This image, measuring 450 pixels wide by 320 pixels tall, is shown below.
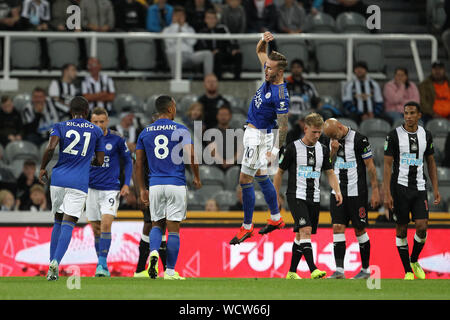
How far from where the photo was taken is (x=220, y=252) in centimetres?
1489

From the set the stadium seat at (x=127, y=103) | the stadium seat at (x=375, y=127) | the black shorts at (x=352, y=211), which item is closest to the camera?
the black shorts at (x=352, y=211)

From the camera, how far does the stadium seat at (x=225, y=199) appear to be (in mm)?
15914

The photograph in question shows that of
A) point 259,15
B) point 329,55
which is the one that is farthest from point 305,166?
point 259,15

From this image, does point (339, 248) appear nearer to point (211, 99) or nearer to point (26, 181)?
point (211, 99)

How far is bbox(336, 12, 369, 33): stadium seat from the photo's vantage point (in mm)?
20297

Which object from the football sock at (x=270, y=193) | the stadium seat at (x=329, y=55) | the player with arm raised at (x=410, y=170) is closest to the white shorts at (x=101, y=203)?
the football sock at (x=270, y=193)

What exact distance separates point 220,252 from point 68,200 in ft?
13.2

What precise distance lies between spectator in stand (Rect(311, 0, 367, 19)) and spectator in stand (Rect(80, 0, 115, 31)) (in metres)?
4.62

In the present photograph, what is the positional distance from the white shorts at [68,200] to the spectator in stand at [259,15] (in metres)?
9.36

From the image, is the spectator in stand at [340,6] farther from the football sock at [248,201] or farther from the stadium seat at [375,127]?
the football sock at [248,201]

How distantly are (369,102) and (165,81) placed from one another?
13.6ft

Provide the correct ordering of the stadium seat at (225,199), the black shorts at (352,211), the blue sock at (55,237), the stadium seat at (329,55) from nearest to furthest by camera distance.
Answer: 1. the blue sock at (55,237)
2. the black shorts at (352,211)
3. the stadium seat at (225,199)
4. the stadium seat at (329,55)

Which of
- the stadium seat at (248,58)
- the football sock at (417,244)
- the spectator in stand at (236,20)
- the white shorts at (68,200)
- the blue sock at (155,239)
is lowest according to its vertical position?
the football sock at (417,244)

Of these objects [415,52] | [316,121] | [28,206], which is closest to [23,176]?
[28,206]
